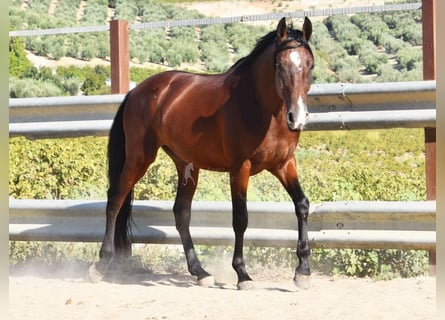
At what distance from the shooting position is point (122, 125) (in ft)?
22.2

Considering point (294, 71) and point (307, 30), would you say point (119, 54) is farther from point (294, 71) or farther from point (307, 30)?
point (294, 71)

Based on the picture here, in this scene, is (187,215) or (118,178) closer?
(187,215)

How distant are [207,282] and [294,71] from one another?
182 centimetres

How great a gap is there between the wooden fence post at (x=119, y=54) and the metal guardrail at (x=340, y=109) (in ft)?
0.74

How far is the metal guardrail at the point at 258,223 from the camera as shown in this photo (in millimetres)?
5609

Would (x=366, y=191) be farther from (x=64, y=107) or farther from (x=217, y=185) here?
(x=64, y=107)

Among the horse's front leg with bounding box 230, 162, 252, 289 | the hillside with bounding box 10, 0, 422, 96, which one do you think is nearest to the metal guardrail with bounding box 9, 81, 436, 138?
the horse's front leg with bounding box 230, 162, 252, 289

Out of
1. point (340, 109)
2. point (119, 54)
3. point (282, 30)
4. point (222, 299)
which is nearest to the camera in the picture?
point (222, 299)

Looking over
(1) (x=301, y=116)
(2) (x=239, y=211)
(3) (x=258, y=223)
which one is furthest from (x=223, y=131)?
(1) (x=301, y=116)

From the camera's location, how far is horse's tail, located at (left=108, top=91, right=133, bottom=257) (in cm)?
664

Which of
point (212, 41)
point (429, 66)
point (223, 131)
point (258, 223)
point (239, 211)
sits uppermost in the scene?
point (212, 41)

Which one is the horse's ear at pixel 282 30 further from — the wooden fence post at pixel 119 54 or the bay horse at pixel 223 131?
the wooden fence post at pixel 119 54

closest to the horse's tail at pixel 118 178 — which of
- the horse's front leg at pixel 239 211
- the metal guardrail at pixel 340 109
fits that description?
the metal guardrail at pixel 340 109

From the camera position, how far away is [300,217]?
5.75m
